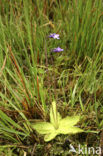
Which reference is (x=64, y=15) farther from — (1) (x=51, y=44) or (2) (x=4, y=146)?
(2) (x=4, y=146)

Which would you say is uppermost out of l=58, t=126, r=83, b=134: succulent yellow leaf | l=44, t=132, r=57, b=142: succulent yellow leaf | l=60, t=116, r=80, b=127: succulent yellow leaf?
l=60, t=116, r=80, b=127: succulent yellow leaf

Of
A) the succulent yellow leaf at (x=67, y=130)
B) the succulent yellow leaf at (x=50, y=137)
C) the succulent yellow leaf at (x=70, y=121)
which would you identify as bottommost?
the succulent yellow leaf at (x=50, y=137)

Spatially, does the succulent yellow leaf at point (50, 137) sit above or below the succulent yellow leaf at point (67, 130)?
below

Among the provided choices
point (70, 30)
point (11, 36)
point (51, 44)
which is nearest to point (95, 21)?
point (70, 30)

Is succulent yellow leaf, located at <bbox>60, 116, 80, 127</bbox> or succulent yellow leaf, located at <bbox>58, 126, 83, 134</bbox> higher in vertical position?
succulent yellow leaf, located at <bbox>60, 116, 80, 127</bbox>

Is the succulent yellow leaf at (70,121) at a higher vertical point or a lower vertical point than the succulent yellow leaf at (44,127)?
higher

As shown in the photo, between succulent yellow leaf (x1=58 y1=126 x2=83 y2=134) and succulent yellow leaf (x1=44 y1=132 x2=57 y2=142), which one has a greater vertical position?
succulent yellow leaf (x1=58 y1=126 x2=83 y2=134)

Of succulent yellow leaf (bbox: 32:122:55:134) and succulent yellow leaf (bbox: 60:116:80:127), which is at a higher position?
succulent yellow leaf (bbox: 60:116:80:127)

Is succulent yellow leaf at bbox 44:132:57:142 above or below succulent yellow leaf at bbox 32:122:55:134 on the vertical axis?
below

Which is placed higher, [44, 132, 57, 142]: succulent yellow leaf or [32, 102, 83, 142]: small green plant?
[32, 102, 83, 142]: small green plant

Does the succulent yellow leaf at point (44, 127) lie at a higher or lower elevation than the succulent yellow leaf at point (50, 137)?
higher

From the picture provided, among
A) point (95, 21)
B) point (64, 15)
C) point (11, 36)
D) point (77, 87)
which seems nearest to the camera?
point (77, 87)
